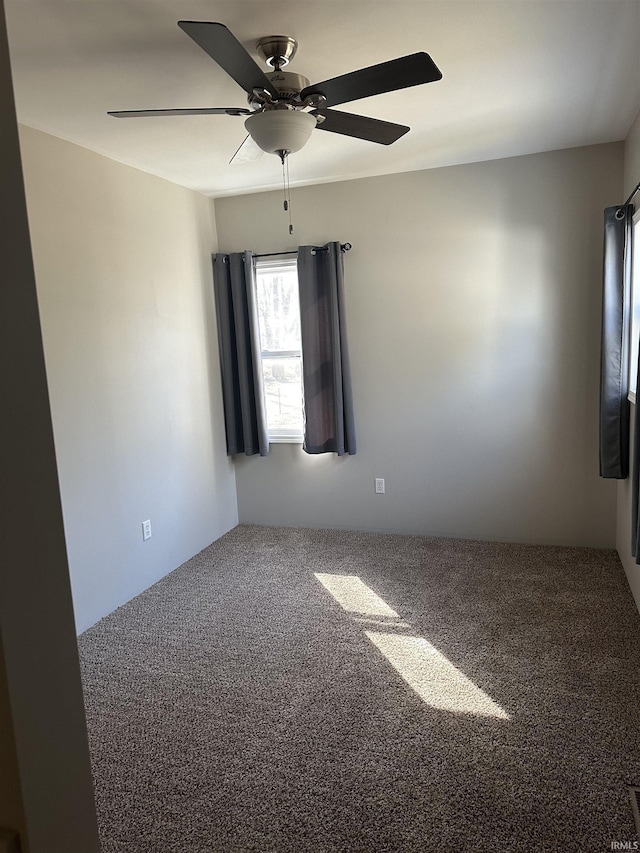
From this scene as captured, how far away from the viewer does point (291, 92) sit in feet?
7.06

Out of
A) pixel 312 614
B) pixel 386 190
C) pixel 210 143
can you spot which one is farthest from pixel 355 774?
pixel 386 190

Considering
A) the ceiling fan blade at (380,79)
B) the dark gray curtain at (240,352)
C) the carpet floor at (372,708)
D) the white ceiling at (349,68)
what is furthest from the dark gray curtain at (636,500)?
the dark gray curtain at (240,352)

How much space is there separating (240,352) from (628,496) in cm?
278

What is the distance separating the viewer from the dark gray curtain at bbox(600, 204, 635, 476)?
330 cm

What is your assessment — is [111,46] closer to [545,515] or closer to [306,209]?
[306,209]

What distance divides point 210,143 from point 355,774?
308 cm

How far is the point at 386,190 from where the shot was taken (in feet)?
13.6

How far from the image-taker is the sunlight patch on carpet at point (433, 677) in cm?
238

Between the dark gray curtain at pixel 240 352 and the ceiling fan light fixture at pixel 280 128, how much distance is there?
2.17m

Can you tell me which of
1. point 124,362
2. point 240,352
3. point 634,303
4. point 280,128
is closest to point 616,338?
point 634,303

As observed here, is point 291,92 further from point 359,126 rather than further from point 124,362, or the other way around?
point 124,362

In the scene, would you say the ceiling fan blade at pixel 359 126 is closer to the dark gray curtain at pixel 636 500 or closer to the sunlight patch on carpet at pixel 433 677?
the dark gray curtain at pixel 636 500

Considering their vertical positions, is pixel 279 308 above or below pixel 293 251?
below

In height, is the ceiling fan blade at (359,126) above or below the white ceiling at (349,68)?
below
